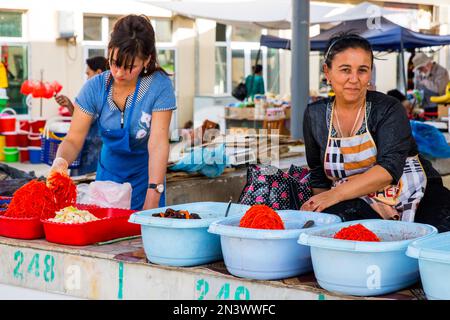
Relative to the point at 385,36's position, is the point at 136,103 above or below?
below

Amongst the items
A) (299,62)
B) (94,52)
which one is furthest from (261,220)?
(94,52)

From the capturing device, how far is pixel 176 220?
248 cm

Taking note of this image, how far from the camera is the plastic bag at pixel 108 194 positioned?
11.3 feet

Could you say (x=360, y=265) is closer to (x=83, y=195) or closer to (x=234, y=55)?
(x=83, y=195)

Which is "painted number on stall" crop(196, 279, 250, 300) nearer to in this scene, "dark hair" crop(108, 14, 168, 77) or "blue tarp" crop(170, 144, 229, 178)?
"dark hair" crop(108, 14, 168, 77)

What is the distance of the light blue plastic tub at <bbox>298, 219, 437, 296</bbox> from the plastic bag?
4.53ft

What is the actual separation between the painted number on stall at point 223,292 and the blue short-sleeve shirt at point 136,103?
3.72ft

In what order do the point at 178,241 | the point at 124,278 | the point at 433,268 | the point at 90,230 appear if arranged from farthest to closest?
the point at 90,230, the point at 124,278, the point at 178,241, the point at 433,268

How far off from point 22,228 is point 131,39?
0.87 m

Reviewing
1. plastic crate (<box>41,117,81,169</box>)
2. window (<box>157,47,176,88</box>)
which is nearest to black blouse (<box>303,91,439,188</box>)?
plastic crate (<box>41,117,81,169</box>)

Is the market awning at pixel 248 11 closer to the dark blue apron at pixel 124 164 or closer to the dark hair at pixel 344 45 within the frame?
the dark blue apron at pixel 124 164

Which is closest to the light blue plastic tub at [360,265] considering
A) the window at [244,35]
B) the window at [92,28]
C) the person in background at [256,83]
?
the person in background at [256,83]

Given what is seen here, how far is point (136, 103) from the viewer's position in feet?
11.2
